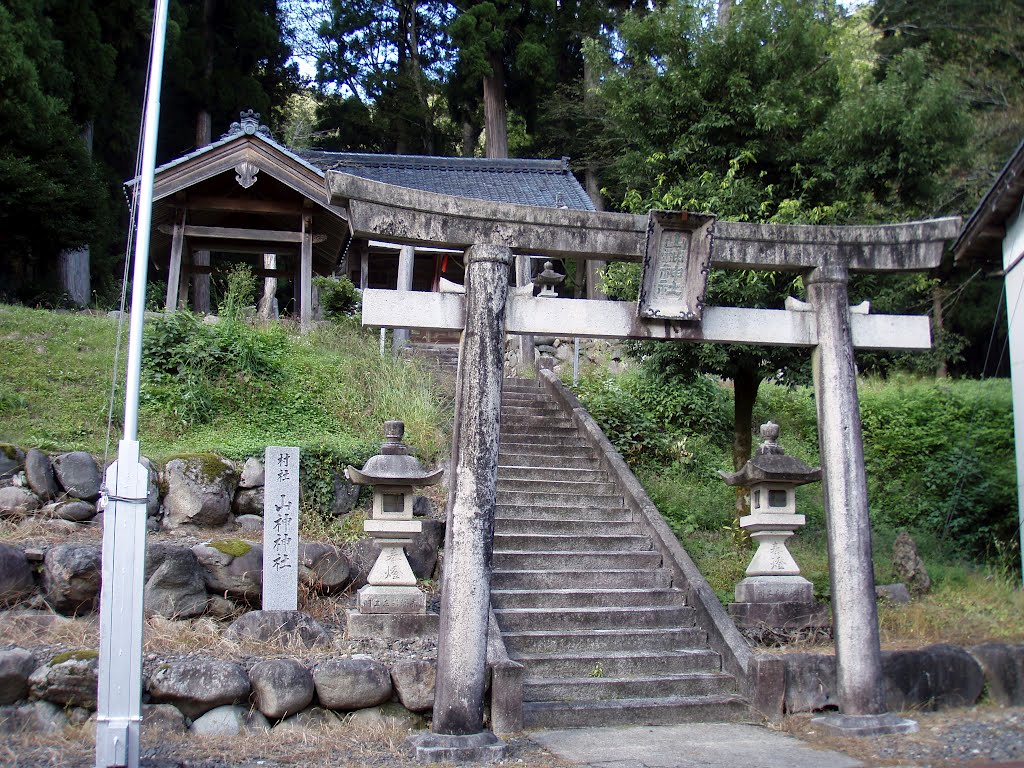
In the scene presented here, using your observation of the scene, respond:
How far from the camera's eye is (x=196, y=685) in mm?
6270

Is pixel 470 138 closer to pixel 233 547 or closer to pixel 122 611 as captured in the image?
pixel 233 547

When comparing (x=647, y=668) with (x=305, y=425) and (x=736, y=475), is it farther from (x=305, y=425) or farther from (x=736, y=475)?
(x=305, y=425)

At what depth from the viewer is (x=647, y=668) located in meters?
7.50

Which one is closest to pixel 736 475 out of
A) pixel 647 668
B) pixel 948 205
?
pixel 647 668

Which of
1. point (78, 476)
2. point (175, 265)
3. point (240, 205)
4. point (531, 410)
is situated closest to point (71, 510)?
point (78, 476)

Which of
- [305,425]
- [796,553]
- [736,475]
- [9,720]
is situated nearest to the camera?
→ [9,720]

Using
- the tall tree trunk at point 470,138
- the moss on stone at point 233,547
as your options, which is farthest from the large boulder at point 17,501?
the tall tree trunk at point 470,138

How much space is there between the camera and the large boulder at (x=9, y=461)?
28.2 feet

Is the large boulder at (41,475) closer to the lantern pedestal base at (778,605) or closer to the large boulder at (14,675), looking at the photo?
the large boulder at (14,675)

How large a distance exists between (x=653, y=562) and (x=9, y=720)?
19.7 feet

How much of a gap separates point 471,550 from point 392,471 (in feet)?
6.85

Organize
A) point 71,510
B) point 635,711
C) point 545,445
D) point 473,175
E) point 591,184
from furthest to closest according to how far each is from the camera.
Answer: point 591,184 < point 473,175 < point 545,445 < point 71,510 < point 635,711

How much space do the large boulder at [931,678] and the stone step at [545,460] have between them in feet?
16.0

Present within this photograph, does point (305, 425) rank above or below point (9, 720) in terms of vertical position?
above
